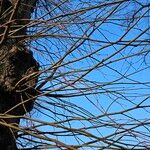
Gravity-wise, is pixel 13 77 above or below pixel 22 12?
below

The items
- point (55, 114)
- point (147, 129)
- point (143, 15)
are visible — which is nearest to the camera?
→ point (143, 15)

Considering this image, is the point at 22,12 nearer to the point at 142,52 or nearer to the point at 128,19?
the point at 128,19

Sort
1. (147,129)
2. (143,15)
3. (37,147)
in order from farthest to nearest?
(37,147)
(147,129)
(143,15)

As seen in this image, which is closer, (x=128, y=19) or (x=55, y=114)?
(x=128, y=19)

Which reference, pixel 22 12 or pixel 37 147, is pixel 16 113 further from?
pixel 22 12

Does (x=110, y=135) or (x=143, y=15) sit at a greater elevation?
(x=143, y=15)

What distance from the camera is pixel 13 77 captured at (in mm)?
3062

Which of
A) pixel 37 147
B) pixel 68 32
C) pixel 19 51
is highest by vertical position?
pixel 68 32

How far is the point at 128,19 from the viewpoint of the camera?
2793mm

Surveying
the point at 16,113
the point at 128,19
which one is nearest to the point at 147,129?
the point at 128,19

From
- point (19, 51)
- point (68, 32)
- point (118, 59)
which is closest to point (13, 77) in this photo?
point (19, 51)

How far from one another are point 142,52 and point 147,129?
50 centimetres

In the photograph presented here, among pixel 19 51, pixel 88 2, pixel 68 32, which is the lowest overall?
pixel 19 51

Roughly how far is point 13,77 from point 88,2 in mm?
995
